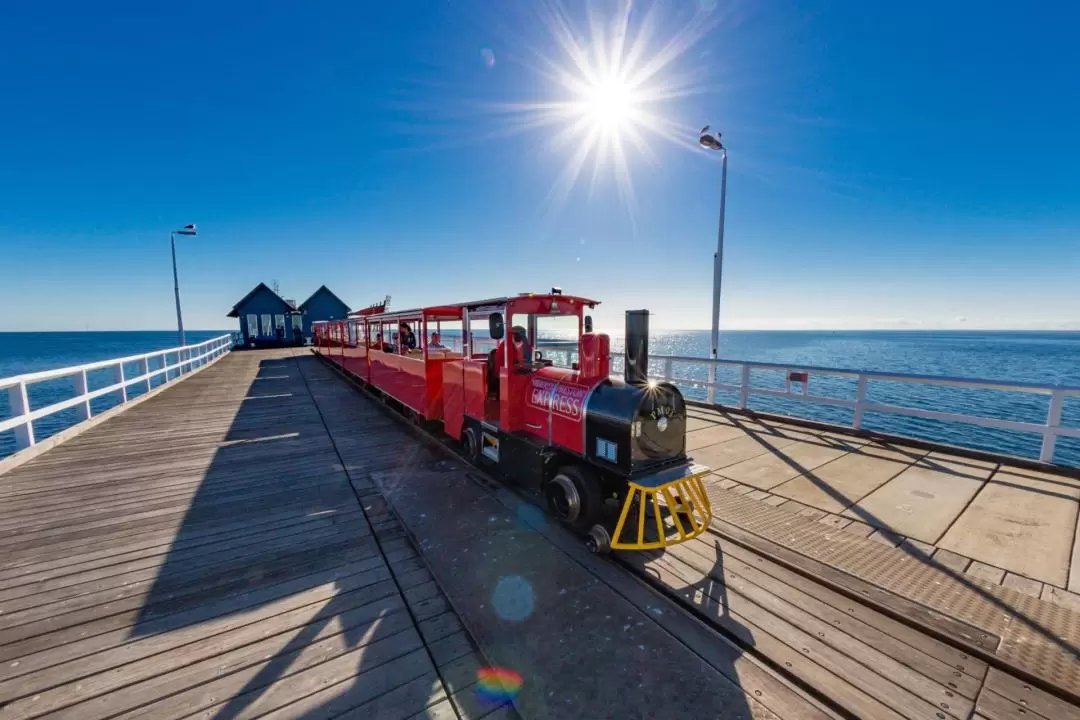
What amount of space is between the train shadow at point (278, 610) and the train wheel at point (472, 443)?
173 cm

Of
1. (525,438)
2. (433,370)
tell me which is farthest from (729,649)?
(433,370)

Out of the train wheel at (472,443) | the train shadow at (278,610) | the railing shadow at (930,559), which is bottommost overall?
the train shadow at (278,610)

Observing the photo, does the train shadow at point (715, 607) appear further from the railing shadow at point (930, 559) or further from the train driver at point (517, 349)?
the train driver at point (517, 349)

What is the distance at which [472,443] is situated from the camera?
611 cm

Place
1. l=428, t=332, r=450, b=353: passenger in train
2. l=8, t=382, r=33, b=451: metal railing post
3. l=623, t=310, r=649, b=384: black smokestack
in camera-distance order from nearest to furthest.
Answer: l=623, t=310, r=649, b=384: black smokestack
l=8, t=382, r=33, b=451: metal railing post
l=428, t=332, r=450, b=353: passenger in train

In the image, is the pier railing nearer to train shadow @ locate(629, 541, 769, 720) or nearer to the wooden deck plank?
train shadow @ locate(629, 541, 769, 720)

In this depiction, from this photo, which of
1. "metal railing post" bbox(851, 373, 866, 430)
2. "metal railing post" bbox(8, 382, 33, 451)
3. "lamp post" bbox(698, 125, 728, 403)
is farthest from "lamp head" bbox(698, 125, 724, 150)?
"metal railing post" bbox(8, 382, 33, 451)

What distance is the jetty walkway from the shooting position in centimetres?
237

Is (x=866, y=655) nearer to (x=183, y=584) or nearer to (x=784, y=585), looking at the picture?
(x=784, y=585)

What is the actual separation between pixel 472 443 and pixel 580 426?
2395 mm

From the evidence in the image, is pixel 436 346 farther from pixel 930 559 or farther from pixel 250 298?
pixel 250 298

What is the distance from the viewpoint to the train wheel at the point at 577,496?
4055 mm

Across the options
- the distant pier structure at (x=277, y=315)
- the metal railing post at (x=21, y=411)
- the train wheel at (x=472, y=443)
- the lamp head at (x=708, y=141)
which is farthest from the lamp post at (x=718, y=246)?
the distant pier structure at (x=277, y=315)

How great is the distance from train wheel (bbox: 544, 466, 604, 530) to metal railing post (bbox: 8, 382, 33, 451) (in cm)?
758
